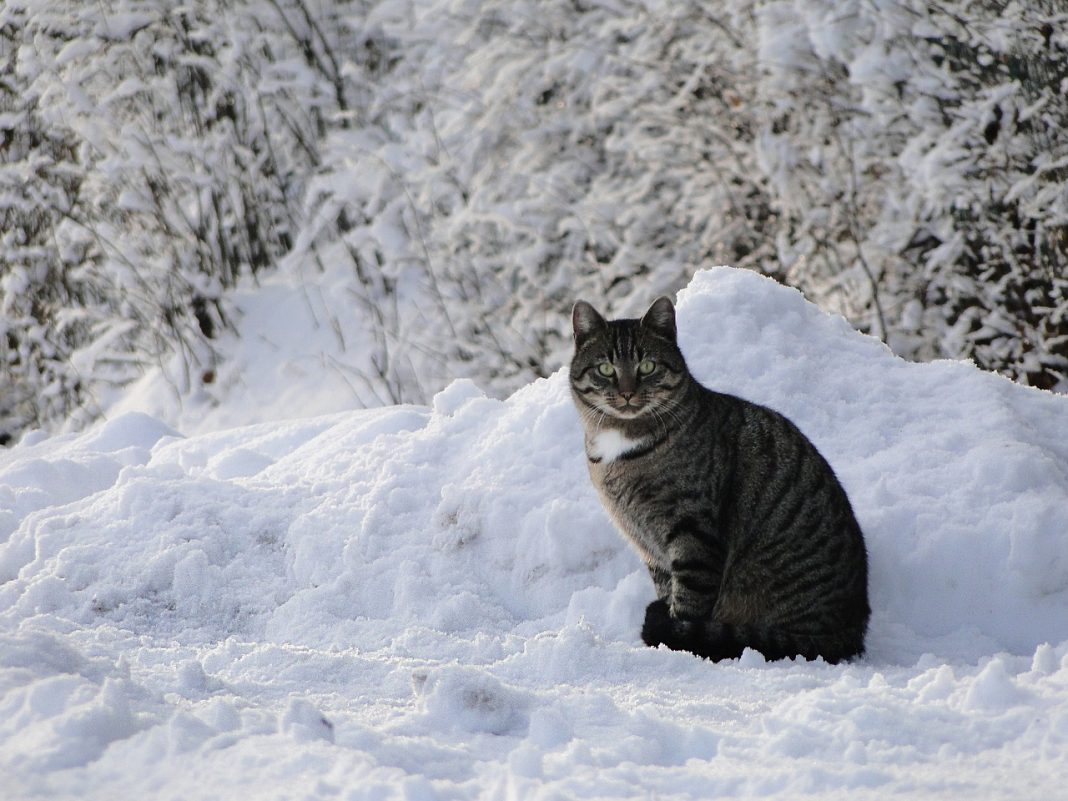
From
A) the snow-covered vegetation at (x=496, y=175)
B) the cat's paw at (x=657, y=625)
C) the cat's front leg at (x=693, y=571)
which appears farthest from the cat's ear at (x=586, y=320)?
the snow-covered vegetation at (x=496, y=175)

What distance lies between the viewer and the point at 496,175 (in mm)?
8055

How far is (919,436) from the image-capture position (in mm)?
4008

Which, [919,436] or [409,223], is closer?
[919,436]

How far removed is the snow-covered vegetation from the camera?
6.53 metres

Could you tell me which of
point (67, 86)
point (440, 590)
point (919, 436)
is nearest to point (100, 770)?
point (440, 590)

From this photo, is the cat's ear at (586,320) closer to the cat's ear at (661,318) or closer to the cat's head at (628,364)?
the cat's head at (628,364)

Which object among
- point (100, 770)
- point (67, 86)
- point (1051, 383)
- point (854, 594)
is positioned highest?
point (67, 86)

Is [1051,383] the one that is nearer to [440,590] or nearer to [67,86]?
[440,590]

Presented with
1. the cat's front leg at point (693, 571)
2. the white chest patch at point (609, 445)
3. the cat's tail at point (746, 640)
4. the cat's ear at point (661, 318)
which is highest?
the cat's ear at point (661, 318)

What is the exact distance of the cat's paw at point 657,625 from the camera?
10.8 ft

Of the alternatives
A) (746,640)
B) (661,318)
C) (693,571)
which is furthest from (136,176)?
(746,640)

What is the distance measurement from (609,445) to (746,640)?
77 cm

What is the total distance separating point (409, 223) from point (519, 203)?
3.88 ft

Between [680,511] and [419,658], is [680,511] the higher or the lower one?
the higher one
